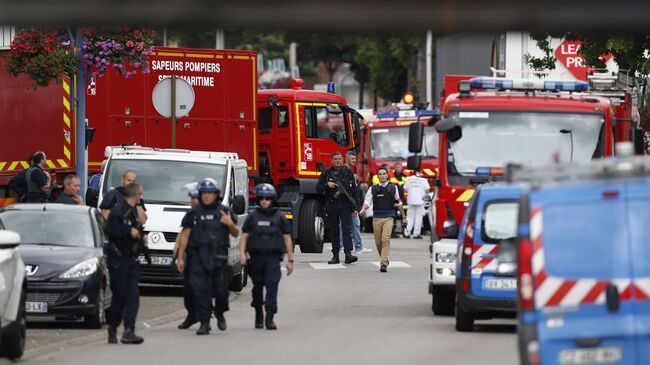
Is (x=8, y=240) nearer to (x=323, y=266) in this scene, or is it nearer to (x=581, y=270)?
(x=581, y=270)

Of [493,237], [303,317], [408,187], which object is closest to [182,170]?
[303,317]

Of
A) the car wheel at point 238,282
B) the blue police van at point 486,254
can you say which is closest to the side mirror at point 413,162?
the blue police van at point 486,254

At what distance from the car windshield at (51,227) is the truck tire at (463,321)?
426cm

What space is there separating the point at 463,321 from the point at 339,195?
36.6 feet

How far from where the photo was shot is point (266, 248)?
20.4m

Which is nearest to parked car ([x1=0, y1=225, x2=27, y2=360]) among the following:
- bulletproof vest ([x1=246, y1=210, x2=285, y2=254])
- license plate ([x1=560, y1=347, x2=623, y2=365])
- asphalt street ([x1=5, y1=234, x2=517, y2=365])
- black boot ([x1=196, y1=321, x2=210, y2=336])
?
asphalt street ([x1=5, y1=234, x2=517, y2=365])

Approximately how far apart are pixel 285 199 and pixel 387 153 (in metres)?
10.0

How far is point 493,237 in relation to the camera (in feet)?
64.5

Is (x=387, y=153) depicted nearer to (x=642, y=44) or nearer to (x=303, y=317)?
(x=642, y=44)

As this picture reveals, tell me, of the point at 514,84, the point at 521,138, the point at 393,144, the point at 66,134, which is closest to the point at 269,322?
the point at 521,138

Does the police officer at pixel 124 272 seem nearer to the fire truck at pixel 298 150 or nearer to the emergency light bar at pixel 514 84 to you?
the emergency light bar at pixel 514 84

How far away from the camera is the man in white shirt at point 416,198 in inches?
1636

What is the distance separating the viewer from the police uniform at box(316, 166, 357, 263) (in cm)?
3091

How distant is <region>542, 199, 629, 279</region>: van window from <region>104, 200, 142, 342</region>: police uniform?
24.0 ft
